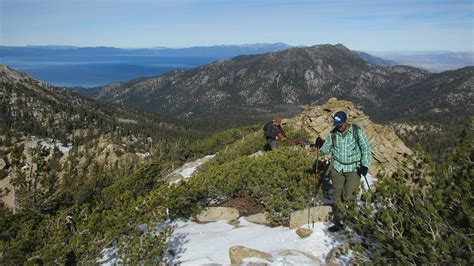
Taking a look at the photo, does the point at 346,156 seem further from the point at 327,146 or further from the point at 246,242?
the point at 246,242

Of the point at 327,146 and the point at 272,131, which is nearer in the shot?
the point at 327,146

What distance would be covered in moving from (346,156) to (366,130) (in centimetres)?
1932

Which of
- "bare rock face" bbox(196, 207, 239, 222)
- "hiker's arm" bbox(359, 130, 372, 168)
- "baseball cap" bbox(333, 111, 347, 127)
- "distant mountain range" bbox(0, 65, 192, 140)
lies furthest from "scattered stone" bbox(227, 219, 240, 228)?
"distant mountain range" bbox(0, 65, 192, 140)

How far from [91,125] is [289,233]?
440 feet


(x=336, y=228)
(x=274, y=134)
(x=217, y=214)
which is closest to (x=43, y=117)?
(x=274, y=134)

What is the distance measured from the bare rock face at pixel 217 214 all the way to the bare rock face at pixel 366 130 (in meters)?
11.3

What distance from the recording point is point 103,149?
65812 mm

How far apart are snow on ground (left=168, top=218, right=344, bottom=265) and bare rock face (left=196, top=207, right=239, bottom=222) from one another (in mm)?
598

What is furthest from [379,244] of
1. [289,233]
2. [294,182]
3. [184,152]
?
[184,152]

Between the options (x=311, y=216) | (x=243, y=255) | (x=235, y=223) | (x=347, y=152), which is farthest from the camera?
(x=235, y=223)

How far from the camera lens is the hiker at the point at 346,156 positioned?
9060 millimetres

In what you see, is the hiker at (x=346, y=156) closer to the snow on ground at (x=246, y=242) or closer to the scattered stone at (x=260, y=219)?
the snow on ground at (x=246, y=242)

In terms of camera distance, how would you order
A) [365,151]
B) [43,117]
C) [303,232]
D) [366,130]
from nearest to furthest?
1. [365,151]
2. [303,232]
3. [366,130]
4. [43,117]

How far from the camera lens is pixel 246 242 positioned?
10.4 m
